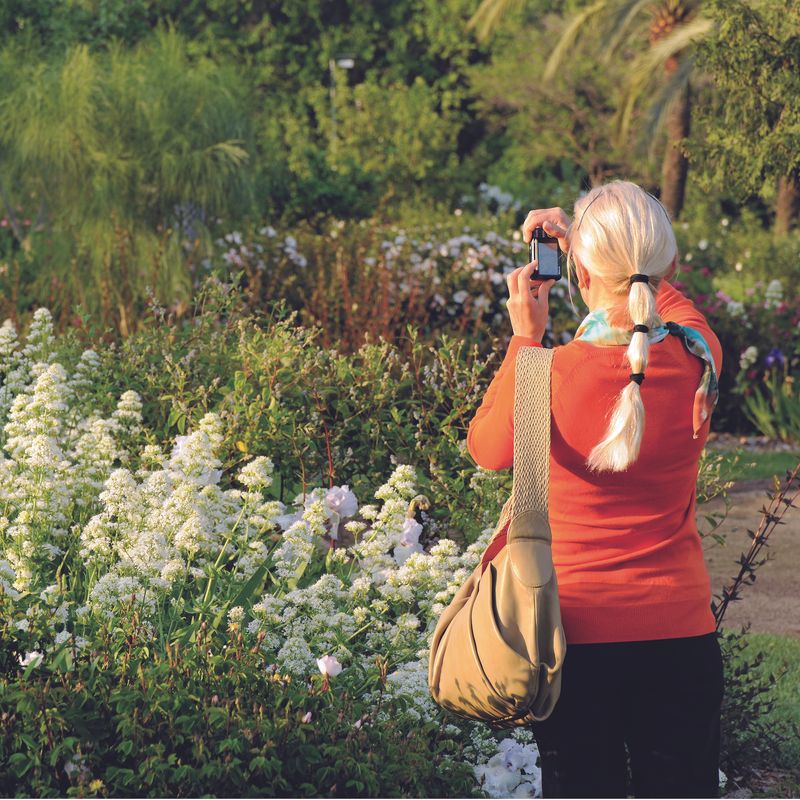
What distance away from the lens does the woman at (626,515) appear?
92.0 inches

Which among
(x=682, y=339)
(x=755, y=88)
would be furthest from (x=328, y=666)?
(x=755, y=88)

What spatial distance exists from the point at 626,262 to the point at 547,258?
33 centimetres

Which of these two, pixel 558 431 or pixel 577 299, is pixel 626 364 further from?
pixel 577 299

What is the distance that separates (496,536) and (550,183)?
1152 inches

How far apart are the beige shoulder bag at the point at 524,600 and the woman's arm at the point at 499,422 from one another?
0.04 m

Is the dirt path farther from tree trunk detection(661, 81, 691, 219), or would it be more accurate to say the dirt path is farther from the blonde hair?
tree trunk detection(661, 81, 691, 219)

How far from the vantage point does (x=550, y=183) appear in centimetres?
3092

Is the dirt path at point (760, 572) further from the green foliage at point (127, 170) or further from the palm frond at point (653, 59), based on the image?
the palm frond at point (653, 59)

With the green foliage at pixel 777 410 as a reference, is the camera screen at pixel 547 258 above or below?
above

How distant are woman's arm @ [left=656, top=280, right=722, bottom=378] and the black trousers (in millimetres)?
571

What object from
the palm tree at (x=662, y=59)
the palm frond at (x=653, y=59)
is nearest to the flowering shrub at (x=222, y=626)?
the palm frond at (x=653, y=59)

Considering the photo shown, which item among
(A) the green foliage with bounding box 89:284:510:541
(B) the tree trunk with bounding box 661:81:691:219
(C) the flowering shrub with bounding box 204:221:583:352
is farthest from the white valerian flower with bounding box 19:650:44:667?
(B) the tree trunk with bounding box 661:81:691:219

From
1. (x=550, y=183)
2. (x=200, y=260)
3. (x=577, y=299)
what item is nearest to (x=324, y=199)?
(x=577, y=299)

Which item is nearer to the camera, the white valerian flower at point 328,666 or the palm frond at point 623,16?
the white valerian flower at point 328,666
